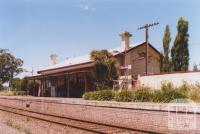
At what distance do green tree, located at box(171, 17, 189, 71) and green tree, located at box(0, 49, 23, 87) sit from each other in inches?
1939

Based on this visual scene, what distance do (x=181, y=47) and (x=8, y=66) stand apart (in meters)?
51.8

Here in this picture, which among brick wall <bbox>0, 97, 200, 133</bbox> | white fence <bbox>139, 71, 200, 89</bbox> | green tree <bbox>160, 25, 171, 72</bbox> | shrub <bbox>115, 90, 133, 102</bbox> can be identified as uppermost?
green tree <bbox>160, 25, 171, 72</bbox>

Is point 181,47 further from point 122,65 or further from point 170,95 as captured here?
point 170,95

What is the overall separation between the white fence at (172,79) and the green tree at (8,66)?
50016 millimetres

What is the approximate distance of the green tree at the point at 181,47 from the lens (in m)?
25.5

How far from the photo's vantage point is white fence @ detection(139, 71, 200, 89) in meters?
19.5

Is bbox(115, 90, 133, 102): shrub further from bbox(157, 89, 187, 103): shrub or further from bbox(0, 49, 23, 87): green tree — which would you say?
bbox(0, 49, 23, 87): green tree

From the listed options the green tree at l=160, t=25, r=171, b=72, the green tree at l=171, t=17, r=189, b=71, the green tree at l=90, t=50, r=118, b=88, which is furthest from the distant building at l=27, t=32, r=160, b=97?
the green tree at l=171, t=17, r=189, b=71

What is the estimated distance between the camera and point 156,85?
22.1m

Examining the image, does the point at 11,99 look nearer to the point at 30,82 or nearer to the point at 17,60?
the point at 30,82

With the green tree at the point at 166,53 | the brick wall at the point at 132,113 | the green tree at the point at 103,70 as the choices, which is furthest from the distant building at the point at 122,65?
the brick wall at the point at 132,113

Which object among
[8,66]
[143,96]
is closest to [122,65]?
[143,96]

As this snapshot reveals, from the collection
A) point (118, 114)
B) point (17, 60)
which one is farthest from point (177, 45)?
point (17, 60)

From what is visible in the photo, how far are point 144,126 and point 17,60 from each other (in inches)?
2519
